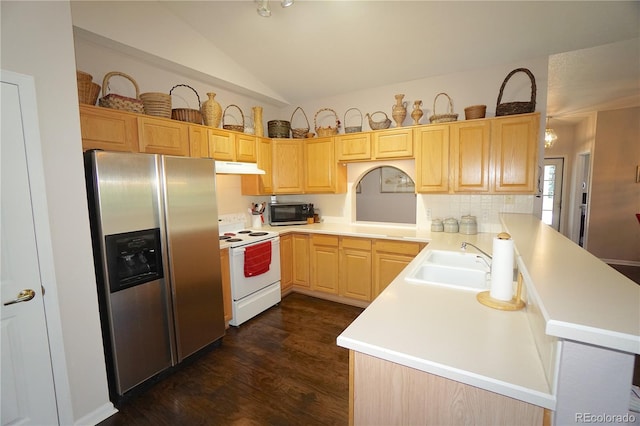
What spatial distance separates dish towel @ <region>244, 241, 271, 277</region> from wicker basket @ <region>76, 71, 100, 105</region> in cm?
180

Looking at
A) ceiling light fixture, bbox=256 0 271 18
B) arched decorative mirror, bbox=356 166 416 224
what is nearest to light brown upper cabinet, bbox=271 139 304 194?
ceiling light fixture, bbox=256 0 271 18

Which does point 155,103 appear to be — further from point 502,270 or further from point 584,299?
point 584,299

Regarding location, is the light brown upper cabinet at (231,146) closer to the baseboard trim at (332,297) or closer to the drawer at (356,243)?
the drawer at (356,243)

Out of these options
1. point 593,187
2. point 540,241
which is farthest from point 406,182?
point 540,241

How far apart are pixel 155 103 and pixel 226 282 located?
1808mm

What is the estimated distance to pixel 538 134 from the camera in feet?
9.07

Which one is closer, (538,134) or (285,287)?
(538,134)

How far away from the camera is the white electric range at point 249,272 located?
2.98 meters

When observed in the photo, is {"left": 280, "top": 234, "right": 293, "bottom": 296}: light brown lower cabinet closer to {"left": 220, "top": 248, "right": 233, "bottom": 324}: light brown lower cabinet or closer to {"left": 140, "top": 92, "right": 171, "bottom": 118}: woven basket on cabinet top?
{"left": 220, "top": 248, "right": 233, "bottom": 324}: light brown lower cabinet

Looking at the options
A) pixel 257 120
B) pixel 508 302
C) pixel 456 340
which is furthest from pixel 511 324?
pixel 257 120

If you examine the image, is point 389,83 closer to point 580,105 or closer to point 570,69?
point 570,69

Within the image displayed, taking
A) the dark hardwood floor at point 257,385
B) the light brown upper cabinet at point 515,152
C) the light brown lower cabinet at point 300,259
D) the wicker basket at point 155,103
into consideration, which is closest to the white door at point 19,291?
the dark hardwood floor at point 257,385

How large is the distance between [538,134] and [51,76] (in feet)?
12.4

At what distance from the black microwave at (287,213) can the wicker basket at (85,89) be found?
225 cm
